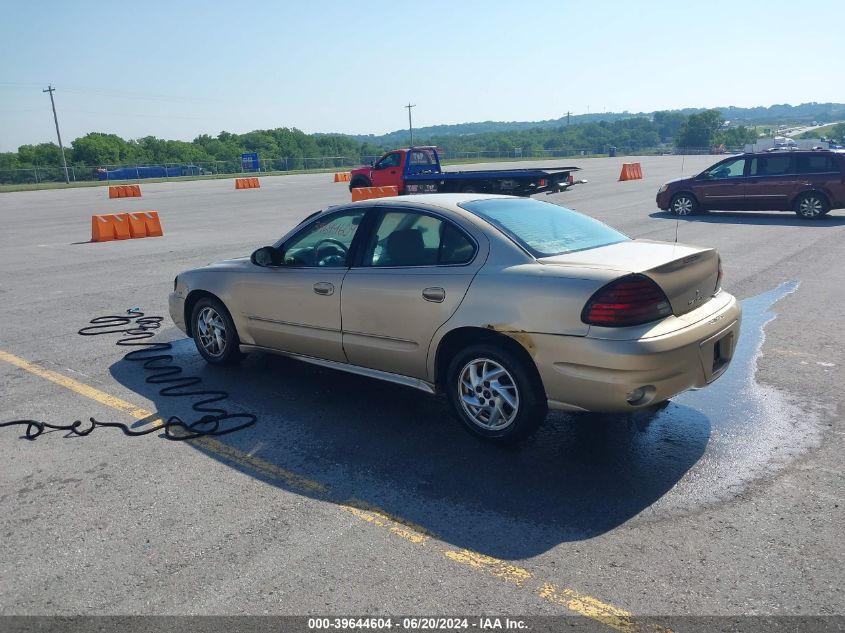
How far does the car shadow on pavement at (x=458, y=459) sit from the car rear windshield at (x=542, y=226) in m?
1.28

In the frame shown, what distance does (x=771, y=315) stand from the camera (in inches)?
326

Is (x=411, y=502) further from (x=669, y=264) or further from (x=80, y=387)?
(x=80, y=387)

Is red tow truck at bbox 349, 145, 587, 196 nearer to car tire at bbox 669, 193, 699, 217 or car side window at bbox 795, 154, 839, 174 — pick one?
car tire at bbox 669, 193, 699, 217

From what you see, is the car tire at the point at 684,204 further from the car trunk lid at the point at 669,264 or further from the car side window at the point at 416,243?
the car side window at the point at 416,243

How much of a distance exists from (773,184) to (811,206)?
98 cm

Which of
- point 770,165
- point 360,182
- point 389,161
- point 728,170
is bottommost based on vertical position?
point 360,182

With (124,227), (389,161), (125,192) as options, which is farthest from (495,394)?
(125,192)

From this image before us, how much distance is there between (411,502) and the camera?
160 inches

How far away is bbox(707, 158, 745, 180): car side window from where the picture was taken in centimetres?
1789

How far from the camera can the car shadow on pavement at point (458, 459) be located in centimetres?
386

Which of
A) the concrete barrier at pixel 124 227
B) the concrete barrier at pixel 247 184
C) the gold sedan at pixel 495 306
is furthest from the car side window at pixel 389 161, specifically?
the gold sedan at pixel 495 306

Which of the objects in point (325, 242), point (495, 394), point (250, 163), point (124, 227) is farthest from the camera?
point (250, 163)

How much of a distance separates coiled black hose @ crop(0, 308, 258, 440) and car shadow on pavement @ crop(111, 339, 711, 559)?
0.12 meters

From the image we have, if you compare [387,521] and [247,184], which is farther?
[247,184]
